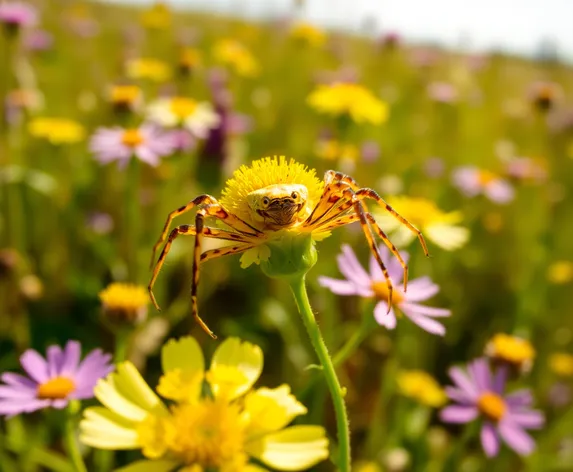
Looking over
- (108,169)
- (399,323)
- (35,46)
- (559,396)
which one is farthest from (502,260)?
(35,46)

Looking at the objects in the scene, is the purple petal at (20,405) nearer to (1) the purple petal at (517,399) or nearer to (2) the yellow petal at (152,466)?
(2) the yellow petal at (152,466)

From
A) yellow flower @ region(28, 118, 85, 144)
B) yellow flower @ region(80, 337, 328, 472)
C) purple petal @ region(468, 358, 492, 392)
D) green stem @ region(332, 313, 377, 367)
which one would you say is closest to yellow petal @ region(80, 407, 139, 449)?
yellow flower @ region(80, 337, 328, 472)

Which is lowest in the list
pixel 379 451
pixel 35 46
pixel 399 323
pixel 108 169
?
pixel 379 451

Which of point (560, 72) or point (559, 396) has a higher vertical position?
point (560, 72)

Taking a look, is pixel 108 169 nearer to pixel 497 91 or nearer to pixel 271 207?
pixel 271 207

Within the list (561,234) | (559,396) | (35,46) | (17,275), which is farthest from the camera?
(35,46)

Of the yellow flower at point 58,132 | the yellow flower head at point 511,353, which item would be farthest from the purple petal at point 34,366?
the yellow flower at point 58,132

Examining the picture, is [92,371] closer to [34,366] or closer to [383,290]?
[34,366]
